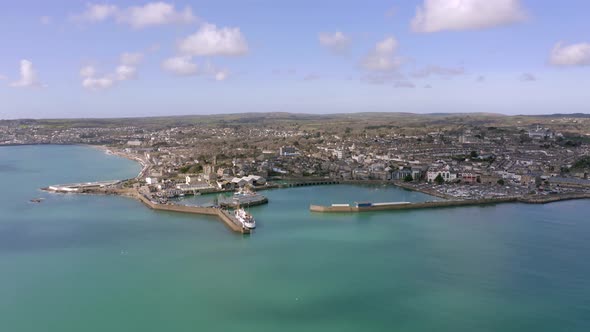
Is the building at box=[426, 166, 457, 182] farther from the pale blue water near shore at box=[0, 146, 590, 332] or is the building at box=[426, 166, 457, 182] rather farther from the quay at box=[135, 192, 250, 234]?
the quay at box=[135, 192, 250, 234]

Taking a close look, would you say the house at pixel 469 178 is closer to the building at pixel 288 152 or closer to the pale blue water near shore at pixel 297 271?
the pale blue water near shore at pixel 297 271

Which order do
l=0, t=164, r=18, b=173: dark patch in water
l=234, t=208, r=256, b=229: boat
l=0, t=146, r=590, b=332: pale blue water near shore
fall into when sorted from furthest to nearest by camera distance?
1. l=0, t=164, r=18, b=173: dark patch in water
2. l=234, t=208, r=256, b=229: boat
3. l=0, t=146, r=590, b=332: pale blue water near shore

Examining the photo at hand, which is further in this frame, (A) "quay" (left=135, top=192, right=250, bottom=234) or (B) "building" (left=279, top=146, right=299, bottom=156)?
(B) "building" (left=279, top=146, right=299, bottom=156)

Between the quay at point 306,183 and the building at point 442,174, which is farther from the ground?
the building at point 442,174

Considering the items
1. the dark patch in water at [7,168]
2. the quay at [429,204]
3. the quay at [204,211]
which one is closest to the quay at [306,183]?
the quay at [429,204]

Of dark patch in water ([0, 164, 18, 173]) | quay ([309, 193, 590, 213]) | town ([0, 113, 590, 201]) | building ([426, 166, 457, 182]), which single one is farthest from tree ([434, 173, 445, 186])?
dark patch in water ([0, 164, 18, 173])

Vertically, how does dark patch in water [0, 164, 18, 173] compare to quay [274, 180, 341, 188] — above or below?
above

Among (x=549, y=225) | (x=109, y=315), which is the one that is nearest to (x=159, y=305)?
(x=109, y=315)
